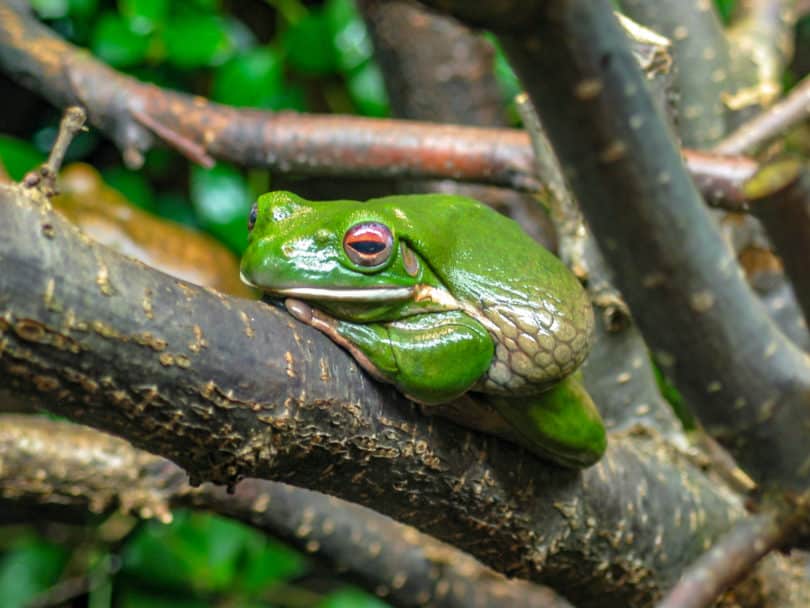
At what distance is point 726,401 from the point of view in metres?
1.10

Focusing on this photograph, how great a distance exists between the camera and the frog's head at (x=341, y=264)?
2.47 ft

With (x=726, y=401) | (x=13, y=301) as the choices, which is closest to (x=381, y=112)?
(x=726, y=401)

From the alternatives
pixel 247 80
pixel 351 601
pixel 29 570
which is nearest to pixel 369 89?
pixel 247 80

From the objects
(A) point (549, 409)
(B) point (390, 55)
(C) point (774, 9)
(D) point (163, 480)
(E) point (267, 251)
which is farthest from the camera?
(C) point (774, 9)

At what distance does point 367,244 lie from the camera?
0.76m

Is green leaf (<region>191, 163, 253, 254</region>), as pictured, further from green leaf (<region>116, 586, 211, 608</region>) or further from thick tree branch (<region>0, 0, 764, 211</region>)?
green leaf (<region>116, 586, 211, 608</region>)

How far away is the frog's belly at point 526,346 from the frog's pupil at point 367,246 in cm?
12

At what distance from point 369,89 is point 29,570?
1302 millimetres

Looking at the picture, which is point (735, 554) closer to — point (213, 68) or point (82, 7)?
point (213, 68)

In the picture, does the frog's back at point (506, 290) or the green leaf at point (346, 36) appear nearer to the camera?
the frog's back at point (506, 290)

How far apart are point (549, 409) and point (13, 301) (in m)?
0.50

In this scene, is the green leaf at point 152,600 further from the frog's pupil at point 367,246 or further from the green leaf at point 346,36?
the frog's pupil at point 367,246

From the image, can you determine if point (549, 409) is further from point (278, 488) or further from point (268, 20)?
point (268, 20)

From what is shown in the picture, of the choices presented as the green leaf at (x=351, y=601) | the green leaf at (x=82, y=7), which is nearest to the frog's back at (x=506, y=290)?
the green leaf at (x=351, y=601)
